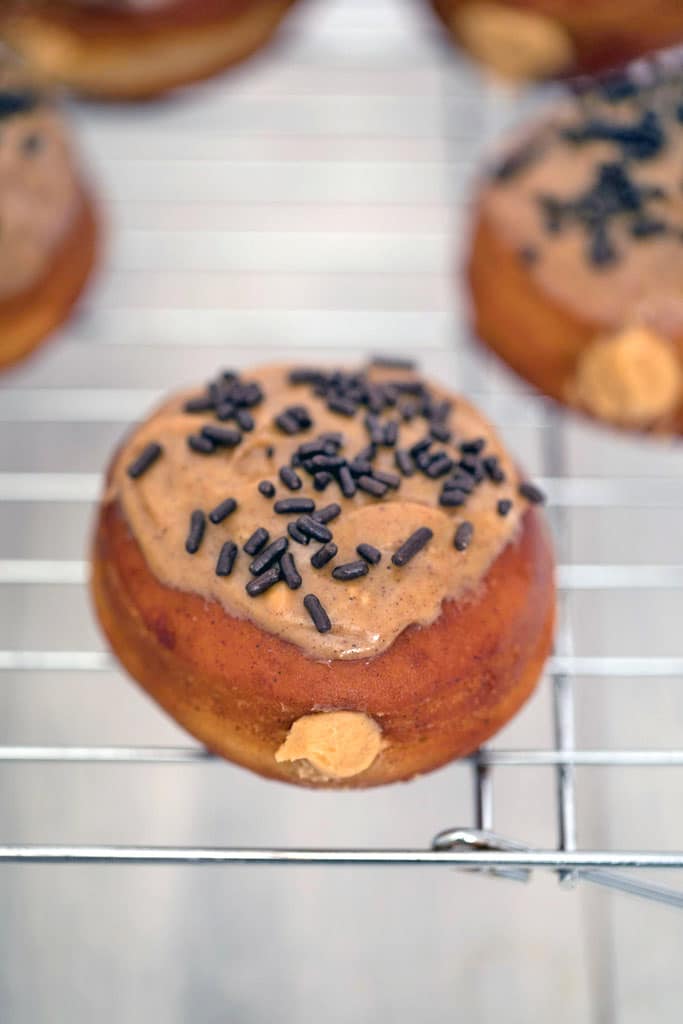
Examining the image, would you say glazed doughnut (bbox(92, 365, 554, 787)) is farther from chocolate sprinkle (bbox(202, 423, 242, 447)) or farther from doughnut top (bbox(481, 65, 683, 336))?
doughnut top (bbox(481, 65, 683, 336))

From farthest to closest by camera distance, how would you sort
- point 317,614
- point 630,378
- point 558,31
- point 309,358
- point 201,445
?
point 309,358 < point 558,31 < point 630,378 < point 201,445 < point 317,614

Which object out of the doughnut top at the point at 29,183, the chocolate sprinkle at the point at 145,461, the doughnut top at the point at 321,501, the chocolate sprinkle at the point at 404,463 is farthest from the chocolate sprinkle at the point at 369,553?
the doughnut top at the point at 29,183

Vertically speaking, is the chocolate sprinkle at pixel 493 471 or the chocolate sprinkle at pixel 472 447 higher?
the chocolate sprinkle at pixel 472 447

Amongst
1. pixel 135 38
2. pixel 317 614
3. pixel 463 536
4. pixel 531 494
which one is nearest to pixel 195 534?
pixel 317 614

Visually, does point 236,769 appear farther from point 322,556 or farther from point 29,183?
point 29,183

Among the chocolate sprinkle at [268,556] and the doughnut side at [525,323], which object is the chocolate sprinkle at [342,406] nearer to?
the chocolate sprinkle at [268,556]
